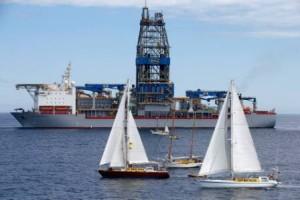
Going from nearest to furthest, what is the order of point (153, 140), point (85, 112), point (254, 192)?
point (254, 192) < point (153, 140) < point (85, 112)

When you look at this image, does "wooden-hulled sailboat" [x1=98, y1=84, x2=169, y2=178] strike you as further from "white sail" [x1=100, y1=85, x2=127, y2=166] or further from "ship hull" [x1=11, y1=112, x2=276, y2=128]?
"ship hull" [x1=11, y1=112, x2=276, y2=128]

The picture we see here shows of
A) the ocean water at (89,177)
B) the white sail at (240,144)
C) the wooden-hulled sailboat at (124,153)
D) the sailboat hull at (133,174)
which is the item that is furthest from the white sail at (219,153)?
the wooden-hulled sailboat at (124,153)

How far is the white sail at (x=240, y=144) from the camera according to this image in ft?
185

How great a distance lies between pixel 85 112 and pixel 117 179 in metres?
103

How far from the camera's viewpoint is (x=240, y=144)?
5672 cm

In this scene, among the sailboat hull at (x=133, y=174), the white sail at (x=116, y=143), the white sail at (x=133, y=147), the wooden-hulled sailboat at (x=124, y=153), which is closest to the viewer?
the sailboat hull at (x=133, y=174)

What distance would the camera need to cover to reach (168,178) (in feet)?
211

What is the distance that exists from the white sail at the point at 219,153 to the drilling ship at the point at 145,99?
347 feet

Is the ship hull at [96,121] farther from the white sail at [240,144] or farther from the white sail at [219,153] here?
the white sail at [240,144]

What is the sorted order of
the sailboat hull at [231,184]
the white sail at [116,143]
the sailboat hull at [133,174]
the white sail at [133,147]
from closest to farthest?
the sailboat hull at [231,184]
the sailboat hull at [133,174]
the white sail at [116,143]
the white sail at [133,147]

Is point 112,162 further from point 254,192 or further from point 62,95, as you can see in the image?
point 62,95

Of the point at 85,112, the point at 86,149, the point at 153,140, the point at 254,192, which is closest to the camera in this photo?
the point at 254,192

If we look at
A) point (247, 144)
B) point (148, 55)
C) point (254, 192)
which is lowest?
point (254, 192)

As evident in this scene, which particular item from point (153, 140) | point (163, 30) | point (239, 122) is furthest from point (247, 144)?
point (163, 30)
